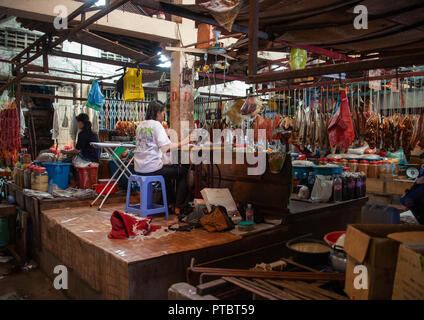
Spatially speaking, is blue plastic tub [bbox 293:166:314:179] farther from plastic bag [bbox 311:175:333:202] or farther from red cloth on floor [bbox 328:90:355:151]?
red cloth on floor [bbox 328:90:355:151]

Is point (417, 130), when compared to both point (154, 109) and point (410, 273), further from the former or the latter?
point (410, 273)

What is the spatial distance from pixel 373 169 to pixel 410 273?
6.18 metres

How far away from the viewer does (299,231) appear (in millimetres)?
4184

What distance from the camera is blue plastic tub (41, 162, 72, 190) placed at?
18.2ft

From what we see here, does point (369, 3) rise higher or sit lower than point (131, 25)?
lower

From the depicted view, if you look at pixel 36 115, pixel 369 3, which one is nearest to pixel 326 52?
pixel 369 3

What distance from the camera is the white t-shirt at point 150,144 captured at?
434 cm

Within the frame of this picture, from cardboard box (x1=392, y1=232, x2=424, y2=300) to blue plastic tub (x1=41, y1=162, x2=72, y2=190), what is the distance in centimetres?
529

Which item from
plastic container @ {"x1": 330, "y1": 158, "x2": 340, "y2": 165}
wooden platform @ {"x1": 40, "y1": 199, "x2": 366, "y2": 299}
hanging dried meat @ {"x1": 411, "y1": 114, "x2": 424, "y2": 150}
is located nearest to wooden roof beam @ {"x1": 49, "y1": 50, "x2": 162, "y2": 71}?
wooden platform @ {"x1": 40, "y1": 199, "x2": 366, "y2": 299}

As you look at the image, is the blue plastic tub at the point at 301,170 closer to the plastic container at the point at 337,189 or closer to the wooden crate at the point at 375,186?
the plastic container at the point at 337,189

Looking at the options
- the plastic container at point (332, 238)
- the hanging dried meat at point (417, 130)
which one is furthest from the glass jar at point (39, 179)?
the hanging dried meat at point (417, 130)
